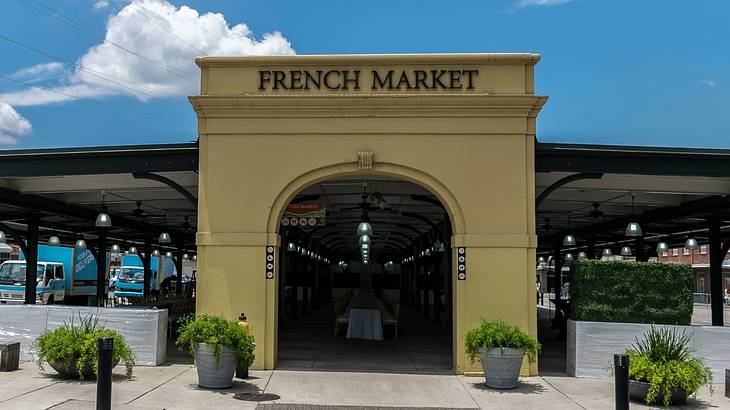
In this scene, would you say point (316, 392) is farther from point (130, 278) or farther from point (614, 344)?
point (130, 278)

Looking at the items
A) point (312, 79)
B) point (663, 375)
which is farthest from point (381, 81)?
point (663, 375)

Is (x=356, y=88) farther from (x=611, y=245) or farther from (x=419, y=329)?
(x=611, y=245)

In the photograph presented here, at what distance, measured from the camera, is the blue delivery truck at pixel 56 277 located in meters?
32.2

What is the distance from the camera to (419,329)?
70.6ft

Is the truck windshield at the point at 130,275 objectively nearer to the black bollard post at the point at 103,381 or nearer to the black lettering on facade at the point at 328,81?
the black lettering on facade at the point at 328,81

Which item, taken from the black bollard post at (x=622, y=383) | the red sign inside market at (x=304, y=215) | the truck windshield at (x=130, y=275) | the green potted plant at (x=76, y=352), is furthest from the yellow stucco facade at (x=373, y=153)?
the truck windshield at (x=130, y=275)

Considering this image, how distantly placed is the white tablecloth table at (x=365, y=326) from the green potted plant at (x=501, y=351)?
7029mm

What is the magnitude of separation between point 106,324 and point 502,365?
7547 mm

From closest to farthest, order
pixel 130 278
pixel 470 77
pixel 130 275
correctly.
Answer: pixel 470 77
pixel 130 278
pixel 130 275

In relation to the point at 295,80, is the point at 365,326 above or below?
below

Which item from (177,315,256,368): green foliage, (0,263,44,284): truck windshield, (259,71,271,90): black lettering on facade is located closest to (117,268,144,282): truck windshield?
(0,263,44,284): truck windshield

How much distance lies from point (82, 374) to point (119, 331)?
2.06 meters

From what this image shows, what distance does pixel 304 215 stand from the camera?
1534 centimetres

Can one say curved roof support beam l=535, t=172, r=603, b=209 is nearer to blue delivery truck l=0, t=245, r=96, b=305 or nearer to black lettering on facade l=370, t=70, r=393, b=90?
black lettering on facade l=370, t=70, r=393, b=90
